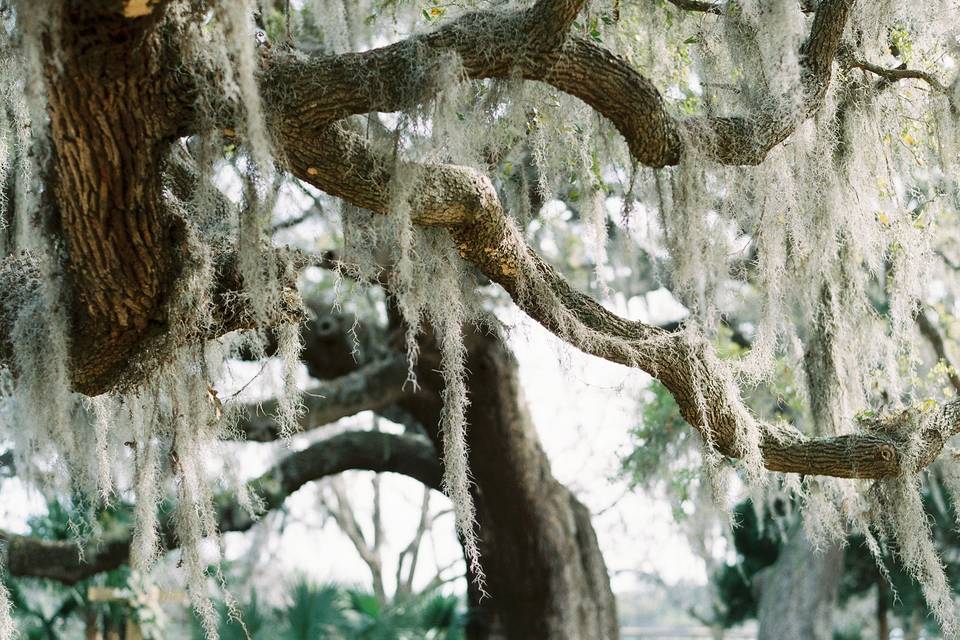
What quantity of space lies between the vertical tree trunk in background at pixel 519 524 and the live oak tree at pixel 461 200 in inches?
74.0

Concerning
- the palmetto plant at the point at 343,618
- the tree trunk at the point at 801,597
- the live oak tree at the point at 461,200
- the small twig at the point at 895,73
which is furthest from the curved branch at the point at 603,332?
the tree trunk at the point at 801,597

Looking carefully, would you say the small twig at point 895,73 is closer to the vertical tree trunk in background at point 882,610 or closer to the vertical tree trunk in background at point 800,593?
the vertical tree trunk in background at point 800,593

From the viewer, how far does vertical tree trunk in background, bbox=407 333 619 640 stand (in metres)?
6.41

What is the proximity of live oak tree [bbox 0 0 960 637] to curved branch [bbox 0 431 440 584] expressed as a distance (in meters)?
1.50

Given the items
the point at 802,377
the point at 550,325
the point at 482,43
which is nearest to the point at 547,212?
the point at 802,377

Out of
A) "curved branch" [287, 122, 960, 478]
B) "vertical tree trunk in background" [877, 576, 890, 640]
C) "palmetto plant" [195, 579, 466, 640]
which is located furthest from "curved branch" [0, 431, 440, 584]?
"vertical tree trunk in background" [877, 576, 890, 640]

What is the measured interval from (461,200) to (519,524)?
147 inches

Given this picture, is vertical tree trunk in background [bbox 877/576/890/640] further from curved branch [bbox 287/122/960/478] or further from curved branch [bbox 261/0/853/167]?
curved branch [bbox 261/0/853/167]

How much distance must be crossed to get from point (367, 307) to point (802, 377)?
12.9 ft

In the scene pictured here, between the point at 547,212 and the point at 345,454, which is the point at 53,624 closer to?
the point at 345,454

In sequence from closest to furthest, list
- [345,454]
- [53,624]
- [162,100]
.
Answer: [162,100] < [345,454] < [53,624]

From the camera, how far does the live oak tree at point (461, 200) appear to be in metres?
2.58

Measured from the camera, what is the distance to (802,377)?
4824 millimetres

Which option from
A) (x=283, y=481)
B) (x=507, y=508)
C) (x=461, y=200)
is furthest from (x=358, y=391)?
(x=461, y=200)
